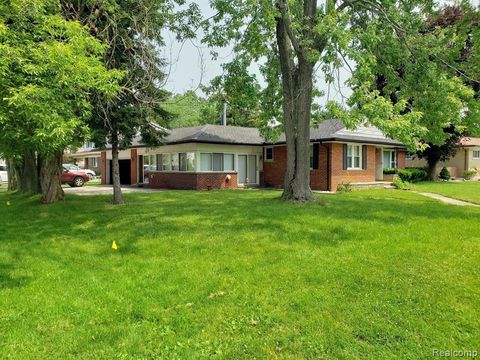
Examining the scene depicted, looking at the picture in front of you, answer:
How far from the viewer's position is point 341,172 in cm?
2130

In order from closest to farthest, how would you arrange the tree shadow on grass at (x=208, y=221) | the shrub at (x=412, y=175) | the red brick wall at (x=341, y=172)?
the tree shadow on grass at (x=208, y=221)
the red brick wall at (x=341, y=172)
the shrub at (x=412, y=175)

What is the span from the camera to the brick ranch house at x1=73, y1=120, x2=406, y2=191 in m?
21.1

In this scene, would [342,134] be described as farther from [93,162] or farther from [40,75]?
[93,162]

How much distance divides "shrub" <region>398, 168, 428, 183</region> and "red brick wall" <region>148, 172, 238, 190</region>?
1203cm

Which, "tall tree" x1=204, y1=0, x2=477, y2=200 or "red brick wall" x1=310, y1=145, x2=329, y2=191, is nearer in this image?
"tall tree" x1=204, y1=0, x2=477, y2=200

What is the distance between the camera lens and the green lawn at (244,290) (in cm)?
394

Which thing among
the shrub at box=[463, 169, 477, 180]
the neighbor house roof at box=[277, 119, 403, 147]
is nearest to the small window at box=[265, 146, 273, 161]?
the neighbor house roof at box=[277, 119, 403, 147]

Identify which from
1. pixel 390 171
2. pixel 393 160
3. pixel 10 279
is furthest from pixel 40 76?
pixel 393 160

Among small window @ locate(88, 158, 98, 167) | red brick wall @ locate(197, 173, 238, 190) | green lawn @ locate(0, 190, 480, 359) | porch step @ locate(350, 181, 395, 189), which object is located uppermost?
small window @ locate(88, 158, 98, 167)

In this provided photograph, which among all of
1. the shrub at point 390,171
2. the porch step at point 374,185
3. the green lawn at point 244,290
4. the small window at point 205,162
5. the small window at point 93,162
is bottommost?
the green lawn at point 244,290

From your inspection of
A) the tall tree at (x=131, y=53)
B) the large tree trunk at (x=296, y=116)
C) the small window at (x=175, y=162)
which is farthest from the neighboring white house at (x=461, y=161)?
the tall tree at (x=131, y=53)

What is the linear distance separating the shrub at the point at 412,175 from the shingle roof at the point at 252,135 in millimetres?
2739

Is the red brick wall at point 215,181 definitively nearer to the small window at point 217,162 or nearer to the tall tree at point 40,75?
the small window at point 217,162

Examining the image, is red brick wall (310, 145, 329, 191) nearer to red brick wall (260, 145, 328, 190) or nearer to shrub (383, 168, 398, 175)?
red brick wall (260, 145, 328, 190)
